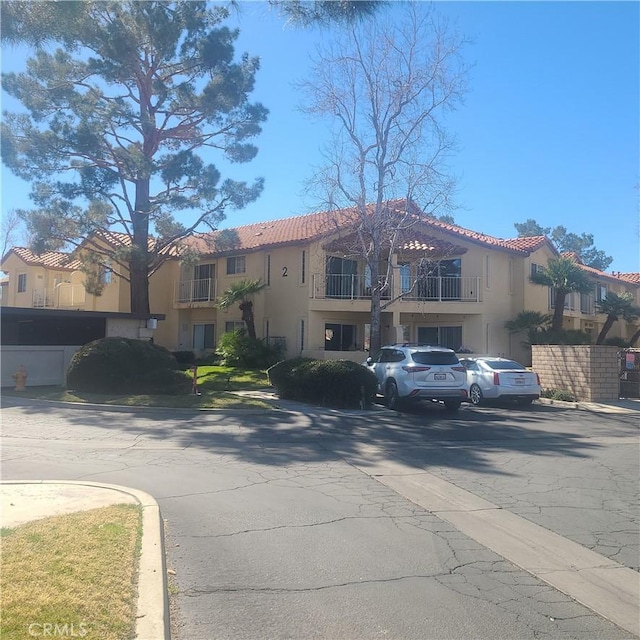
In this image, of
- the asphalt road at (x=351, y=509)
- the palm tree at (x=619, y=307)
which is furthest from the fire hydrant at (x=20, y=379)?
the palm tree at (x=619, y=307)

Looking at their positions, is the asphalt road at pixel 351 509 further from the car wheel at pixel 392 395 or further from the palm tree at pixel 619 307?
the palm tree at pixel 619 307

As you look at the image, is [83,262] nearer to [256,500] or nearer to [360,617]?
[256,500]

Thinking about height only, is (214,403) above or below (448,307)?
below

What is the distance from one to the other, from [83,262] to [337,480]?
22.6m

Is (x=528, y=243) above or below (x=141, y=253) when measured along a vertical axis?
above

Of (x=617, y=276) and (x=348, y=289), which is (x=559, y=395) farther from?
(x=617, y=276)

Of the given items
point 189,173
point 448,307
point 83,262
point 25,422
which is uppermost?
point 189,173

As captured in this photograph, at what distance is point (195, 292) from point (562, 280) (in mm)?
18114

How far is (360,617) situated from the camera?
4156 millimetres

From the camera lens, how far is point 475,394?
1902 centimetres

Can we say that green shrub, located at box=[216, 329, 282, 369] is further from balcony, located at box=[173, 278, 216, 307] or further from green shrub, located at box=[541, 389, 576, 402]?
green shrub, located at box=[541, 389, 576, 402]

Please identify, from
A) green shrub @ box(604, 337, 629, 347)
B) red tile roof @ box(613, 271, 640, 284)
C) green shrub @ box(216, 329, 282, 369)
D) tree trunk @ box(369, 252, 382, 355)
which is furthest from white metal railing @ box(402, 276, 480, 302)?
red tile roof @ box(613, 271, 640, 284)

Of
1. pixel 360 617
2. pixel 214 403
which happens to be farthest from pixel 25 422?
pixel 360 617
